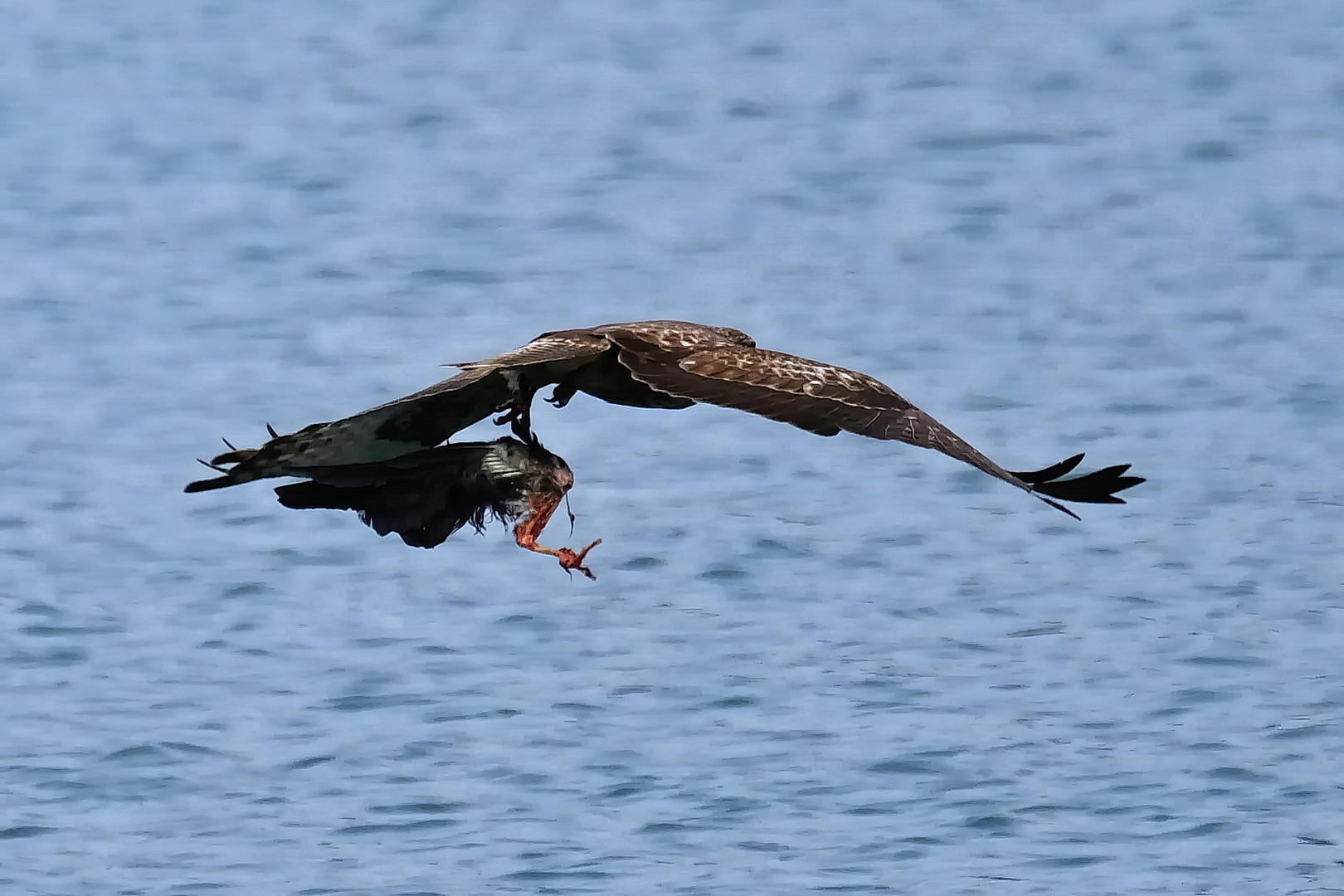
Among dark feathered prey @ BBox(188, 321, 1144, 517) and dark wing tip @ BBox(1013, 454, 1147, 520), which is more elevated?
dark feathered prey @ BBox(188, 321, 1144, 517)

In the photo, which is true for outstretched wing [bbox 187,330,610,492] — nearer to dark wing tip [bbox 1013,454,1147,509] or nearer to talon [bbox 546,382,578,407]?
talon [bbox 546,382,578,407]

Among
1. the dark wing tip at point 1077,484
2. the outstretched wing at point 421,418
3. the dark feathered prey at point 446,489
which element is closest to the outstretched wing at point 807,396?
the dark wing tip at point 1077,484

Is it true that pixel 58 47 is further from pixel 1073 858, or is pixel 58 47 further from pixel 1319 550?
pixel 1073 858

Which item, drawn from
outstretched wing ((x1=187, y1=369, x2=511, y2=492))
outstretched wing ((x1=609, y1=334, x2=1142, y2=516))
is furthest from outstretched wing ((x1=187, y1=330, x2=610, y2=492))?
outstretched wing ((x1=609, y1=334, x2=1142, y2=516))

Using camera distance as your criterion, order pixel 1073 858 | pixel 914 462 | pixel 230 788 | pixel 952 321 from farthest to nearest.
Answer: pixel 952 321 → pixel 914 462 → pixel 230 788 → pixel 1073 858

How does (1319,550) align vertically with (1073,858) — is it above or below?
above

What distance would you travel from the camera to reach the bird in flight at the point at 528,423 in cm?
794

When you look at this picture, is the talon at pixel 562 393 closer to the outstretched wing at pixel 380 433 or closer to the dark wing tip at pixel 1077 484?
the outstretched wing at pixel 380 433

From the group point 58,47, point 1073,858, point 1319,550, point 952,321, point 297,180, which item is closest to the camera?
point 1073,858

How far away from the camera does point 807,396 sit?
8000 mm

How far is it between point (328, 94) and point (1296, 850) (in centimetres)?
1528

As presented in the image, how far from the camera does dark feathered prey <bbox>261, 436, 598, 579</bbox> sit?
325 inches

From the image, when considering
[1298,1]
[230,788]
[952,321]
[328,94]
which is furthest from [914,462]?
[1298,1]

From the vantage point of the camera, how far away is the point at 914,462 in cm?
1803
